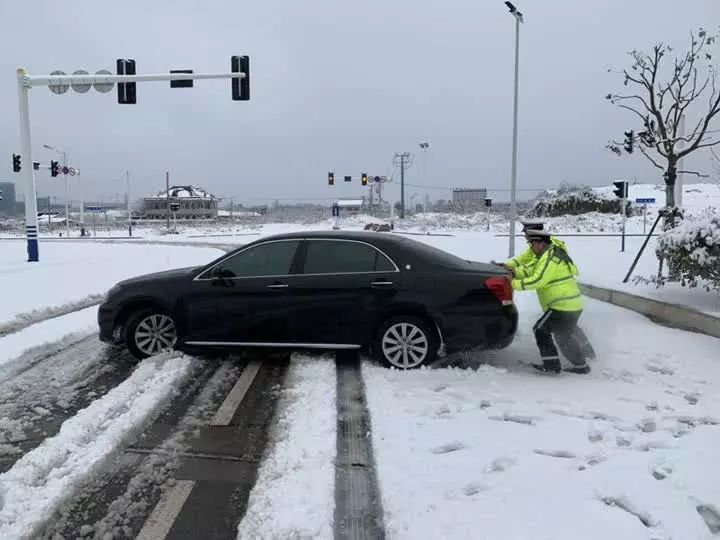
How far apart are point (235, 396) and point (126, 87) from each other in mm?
17296

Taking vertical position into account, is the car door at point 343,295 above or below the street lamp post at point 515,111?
below

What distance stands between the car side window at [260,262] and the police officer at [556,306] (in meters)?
2.53

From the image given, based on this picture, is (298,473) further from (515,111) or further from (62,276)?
(515,111)

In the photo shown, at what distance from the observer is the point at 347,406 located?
5.44m

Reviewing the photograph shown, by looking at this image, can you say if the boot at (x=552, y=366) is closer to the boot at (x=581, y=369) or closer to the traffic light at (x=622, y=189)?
the boot at (x=581, y=369)

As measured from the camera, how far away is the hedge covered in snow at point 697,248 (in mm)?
7875

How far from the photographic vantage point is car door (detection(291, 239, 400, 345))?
6566 mm

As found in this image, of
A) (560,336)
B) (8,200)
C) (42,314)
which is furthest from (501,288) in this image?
(8,200)

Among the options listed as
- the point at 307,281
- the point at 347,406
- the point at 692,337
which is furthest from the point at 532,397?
the point at 692,337

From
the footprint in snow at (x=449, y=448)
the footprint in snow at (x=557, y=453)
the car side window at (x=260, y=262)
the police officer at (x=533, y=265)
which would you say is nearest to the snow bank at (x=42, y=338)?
the car side window at (x=260, y=262)

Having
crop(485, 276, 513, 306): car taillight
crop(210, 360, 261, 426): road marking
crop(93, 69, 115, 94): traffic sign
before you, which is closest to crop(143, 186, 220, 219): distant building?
crop(93, 69, 115, 94): traffic sign

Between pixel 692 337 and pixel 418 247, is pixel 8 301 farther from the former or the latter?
pixel 692 337

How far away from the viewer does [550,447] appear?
4.38m

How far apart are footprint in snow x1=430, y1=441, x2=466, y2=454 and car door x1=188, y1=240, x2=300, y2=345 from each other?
2.72 metres
